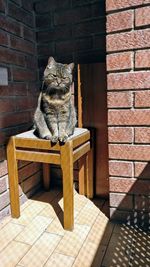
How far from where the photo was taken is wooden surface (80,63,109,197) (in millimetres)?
1908

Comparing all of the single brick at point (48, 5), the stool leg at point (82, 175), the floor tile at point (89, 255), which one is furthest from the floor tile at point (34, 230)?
the single brick at point (48, 5)

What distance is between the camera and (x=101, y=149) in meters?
2.00

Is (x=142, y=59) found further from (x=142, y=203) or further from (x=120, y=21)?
(x=142, y=203)

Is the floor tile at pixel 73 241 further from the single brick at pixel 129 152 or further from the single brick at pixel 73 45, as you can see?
the single brick at pixel 73 45

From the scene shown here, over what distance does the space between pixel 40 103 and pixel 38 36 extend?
0.77 meters

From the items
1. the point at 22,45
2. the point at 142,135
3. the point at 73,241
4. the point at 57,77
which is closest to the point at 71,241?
the point at 73,241

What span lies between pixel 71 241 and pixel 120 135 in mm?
728

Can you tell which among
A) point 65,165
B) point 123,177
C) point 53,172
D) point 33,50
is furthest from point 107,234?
point 33,50

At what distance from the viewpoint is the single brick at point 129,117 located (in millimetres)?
1496

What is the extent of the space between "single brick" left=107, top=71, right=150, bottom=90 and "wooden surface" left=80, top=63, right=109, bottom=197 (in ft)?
1.18

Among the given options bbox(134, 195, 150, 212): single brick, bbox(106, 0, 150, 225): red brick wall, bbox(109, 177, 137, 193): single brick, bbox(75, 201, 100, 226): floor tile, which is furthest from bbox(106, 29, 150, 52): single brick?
bbox(75, 201, 100, 226): floor tile

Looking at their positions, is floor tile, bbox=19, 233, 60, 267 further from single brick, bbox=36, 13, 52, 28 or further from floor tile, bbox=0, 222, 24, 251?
single brick, bbox=36, 13, 52, 28

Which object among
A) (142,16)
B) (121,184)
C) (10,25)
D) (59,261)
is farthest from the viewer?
(10,25)

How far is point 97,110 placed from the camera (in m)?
1.96
